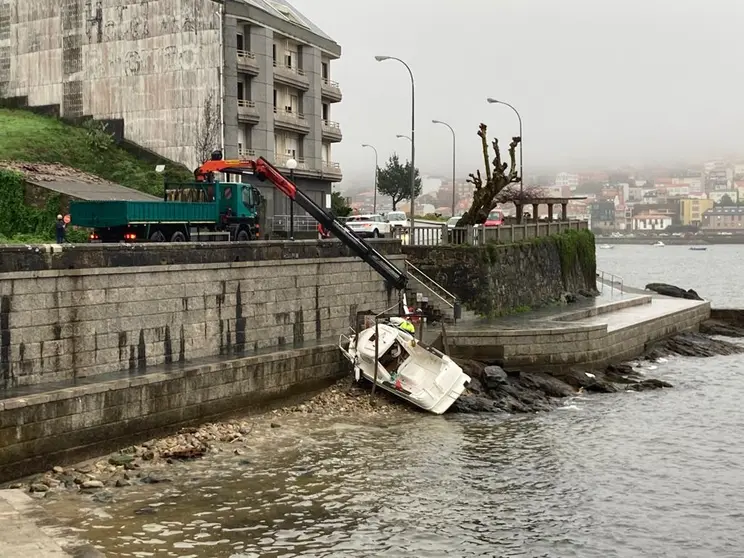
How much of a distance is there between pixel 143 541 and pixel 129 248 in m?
9.94

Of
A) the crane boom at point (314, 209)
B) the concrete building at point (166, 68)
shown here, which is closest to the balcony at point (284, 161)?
the concrete building at point (166, 68)

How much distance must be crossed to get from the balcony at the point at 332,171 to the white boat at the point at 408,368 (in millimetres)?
32557

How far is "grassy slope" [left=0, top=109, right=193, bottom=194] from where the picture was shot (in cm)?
4856

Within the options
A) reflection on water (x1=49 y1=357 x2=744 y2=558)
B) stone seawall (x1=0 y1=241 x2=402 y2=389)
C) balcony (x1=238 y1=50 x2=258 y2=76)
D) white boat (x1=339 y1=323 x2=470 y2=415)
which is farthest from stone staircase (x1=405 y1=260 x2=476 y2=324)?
balcony (x1=238 y1=50 x2=258 y2=76)

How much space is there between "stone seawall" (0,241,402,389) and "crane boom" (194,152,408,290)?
524 mm

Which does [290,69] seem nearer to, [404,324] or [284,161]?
[284,161]

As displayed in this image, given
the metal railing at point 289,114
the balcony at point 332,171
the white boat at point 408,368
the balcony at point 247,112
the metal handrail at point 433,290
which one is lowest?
the white boat at point 408,368

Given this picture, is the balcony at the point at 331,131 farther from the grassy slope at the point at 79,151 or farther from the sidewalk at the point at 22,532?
the sidewalk at the point at 22,532

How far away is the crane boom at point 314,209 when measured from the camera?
35.0 m

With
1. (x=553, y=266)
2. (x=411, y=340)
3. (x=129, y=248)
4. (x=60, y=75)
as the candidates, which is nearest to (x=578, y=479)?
(x=411, y=340)

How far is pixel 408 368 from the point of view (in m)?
31.1

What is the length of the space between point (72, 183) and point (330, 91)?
2306 cm

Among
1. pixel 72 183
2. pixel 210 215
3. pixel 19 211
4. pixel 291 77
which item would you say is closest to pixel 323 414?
pixel 210 215

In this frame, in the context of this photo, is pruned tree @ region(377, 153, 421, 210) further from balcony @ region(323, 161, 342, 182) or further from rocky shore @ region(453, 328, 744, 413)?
rocky shore @ region(453, 328, 744, 413)
